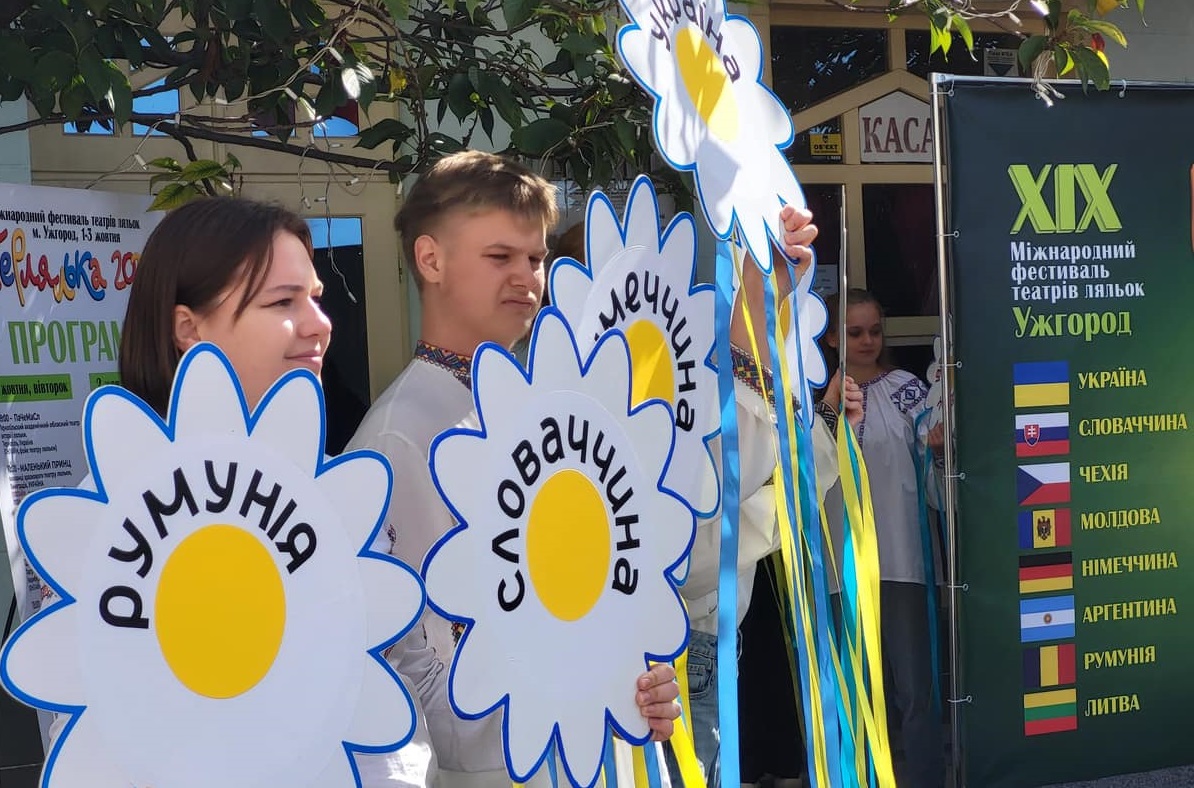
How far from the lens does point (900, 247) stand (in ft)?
18.1

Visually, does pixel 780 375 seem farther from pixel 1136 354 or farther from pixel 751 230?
pixel 1136 354

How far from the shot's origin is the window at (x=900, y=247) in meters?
5.46

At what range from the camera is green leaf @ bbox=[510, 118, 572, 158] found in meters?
2.99

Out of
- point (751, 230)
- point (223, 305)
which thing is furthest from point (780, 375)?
point (223, 305)

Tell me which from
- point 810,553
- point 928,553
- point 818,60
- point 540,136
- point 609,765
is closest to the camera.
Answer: point 609,765

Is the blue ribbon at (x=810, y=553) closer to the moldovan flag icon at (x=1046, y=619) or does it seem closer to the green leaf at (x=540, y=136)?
→ the green leaf at (x=540, y=136)

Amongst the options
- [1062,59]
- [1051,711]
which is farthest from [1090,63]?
[1051,711]

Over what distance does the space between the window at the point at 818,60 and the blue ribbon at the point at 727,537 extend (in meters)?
3.45

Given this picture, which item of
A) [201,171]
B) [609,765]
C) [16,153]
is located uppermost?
[16,153]

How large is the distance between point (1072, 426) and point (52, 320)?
262cm

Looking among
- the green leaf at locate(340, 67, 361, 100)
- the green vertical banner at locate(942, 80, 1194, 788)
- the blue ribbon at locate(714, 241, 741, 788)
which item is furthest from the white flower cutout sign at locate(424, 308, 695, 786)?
the green vertical banner at locate(942, 80, 1194, 788)

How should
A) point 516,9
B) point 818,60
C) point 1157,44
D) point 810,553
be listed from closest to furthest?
point 810,553 < point 516,9 < point 818,60 < point 1157,44

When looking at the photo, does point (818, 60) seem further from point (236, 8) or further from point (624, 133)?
point (236, 8)

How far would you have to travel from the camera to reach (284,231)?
1542mm
